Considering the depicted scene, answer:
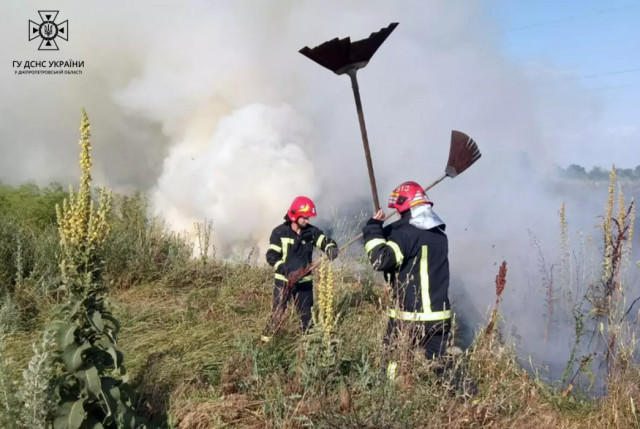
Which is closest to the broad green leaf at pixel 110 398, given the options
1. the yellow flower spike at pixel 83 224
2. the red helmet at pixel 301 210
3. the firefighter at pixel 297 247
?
the yellow flower spike at pixel 83 224

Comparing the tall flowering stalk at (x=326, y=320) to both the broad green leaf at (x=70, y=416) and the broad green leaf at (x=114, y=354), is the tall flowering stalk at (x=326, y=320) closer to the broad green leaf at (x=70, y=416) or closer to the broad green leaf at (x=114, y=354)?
the broad green leaf at (x=114, y=354)

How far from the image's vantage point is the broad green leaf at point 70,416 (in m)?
2.64

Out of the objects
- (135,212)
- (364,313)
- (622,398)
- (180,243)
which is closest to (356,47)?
(364,313)

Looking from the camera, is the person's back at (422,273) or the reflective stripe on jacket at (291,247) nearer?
the person's back at (422,273)

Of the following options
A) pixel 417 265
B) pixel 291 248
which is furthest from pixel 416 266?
pixel 291 248

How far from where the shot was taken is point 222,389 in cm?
364

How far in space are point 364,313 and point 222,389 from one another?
2.84 meters

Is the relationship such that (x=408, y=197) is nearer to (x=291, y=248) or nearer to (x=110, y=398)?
(x=291, y=248)

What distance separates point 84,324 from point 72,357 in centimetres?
18

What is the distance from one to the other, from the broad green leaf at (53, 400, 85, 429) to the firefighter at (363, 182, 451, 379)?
219 centimetres

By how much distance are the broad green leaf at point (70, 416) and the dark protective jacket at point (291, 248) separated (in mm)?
3258

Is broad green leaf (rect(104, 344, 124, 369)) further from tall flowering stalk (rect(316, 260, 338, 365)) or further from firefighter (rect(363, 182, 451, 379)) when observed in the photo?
firefighter (rect(363, 182, 451, 379))

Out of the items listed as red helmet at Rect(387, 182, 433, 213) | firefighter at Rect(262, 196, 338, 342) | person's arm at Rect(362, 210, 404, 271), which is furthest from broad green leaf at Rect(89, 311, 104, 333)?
firefighter at Rect(262, 196, 338, 342)

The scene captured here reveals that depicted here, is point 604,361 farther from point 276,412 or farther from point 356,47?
point 356,47
